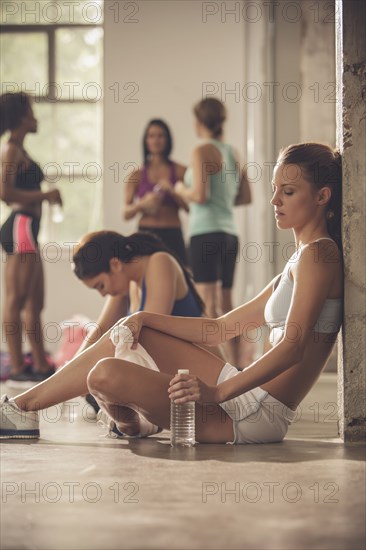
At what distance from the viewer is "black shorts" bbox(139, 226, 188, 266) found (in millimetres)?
5730

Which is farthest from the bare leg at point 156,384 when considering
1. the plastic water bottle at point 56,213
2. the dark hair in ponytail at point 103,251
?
the plastic water bottle at point 56,213

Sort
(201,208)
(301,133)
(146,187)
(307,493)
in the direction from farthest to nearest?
1. (301,133)
2. (146,187)
3. (201,208)
4. (307,493)

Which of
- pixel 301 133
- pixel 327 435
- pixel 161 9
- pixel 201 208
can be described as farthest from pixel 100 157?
pixel 327 435

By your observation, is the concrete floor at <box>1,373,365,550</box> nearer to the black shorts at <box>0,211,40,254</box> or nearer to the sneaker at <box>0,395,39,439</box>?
the sneaker at <box>0,395,39,439</box>

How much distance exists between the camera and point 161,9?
752 cm

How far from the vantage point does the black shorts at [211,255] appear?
5.35m

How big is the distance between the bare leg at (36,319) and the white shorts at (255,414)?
2693 millimetres

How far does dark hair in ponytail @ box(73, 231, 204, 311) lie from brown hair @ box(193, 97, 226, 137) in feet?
5.22

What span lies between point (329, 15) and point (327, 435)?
389 centimetres

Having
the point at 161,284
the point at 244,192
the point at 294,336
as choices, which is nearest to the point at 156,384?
the point at 294,336

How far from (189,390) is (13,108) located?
3.03 m

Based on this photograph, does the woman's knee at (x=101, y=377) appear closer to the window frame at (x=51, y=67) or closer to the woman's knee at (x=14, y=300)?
the woman's knee at (x=14, y=300)

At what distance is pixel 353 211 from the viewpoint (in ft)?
10.5

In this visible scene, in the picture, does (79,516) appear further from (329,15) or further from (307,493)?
(329,15)
